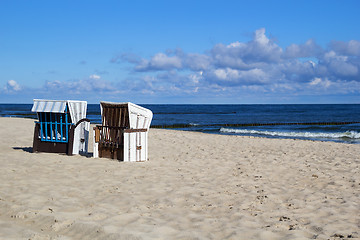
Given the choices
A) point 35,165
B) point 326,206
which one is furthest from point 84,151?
point 326,206

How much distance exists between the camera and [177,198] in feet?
21.4

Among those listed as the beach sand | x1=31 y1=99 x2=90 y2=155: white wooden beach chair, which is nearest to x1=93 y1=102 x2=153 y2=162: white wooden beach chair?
the beach sand

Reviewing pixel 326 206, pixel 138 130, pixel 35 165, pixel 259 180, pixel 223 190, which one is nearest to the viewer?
pixel 326 206

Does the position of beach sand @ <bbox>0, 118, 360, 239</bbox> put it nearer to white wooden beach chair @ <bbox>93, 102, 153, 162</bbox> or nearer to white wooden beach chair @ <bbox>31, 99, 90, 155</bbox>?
white wooden beach chair @ <bbox>93, 102, 153, 162</bbox>

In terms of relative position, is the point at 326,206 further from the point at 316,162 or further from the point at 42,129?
the point at 42,129

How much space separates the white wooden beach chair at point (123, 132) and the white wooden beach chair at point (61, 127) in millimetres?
769

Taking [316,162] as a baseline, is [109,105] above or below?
above

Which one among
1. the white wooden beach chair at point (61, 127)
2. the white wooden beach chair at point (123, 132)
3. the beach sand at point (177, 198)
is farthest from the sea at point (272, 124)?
the white wooden beach chair at point (61, 127)

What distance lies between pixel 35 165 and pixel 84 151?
2317mm

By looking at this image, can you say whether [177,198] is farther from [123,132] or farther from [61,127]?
[61,127]

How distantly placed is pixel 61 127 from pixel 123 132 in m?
2.42

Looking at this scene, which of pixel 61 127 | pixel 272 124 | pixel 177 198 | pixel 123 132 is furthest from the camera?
pixel 272 124

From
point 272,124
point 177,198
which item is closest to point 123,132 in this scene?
point 177,198

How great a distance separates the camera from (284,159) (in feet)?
38.1
